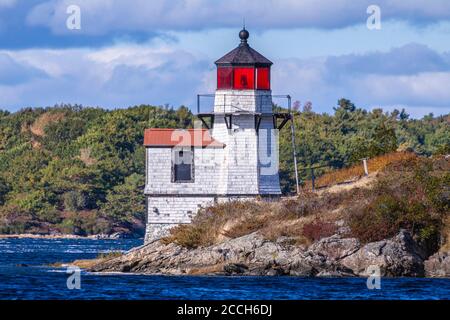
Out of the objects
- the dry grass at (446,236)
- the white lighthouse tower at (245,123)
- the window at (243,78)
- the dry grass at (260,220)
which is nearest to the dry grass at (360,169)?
the white lighthouse tower at (245,123)

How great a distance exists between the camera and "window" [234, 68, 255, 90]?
63.3m

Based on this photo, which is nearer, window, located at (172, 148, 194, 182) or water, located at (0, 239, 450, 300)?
water, located at (0, 239, 450, 300)

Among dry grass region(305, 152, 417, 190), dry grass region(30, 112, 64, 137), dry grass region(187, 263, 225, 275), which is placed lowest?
dry grass region(187, 263, 225, 275)

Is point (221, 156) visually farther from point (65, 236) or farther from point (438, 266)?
point (65, 236)

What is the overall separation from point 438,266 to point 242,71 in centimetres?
1430

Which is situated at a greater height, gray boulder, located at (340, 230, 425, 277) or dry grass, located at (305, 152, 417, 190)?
dry grass, located at (305, 152, 417, 190)

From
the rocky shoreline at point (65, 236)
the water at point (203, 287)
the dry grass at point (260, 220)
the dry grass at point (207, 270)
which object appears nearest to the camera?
the water at point (203, 287)

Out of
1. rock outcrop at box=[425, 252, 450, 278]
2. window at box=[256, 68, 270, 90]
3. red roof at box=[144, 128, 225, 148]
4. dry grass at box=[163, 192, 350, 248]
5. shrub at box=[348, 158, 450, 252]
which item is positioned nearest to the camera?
Result: rock outcrop at box=[425, 252, 450, 278]

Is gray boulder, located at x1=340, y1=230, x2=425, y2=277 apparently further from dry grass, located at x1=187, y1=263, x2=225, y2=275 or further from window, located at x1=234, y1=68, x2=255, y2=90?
window, located at x1=234, y1=68, x2=255, y2=90

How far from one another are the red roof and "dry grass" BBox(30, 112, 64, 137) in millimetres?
80702

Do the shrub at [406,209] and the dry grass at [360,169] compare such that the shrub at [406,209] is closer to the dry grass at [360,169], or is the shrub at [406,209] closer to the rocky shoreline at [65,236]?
the dry grass at [360,169]

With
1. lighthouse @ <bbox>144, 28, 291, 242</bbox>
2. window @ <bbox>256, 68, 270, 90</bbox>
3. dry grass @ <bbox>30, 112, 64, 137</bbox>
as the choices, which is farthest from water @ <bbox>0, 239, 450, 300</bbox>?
dry grass @ <bbox>30, 112, 64, 137</bbox>

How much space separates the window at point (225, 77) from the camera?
63250 mm
